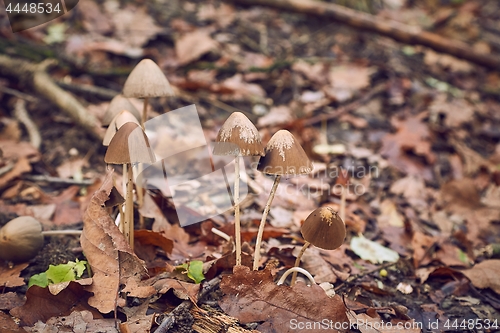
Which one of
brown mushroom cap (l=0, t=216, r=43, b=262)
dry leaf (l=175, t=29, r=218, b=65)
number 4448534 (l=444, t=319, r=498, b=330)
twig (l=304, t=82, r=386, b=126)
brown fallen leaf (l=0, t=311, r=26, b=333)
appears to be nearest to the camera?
brown fallen leaf (l=0, t=311, r=26, b=333)

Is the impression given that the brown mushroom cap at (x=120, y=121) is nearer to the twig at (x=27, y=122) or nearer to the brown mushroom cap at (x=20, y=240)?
the brown mushroom cap at (x=20, y=240)

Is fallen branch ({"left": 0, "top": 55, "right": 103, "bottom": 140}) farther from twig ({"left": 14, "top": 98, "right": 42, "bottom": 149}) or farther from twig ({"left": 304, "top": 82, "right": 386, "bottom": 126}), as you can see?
twig ({"left": 304, "top": 82, "right": 386, "bottom": 126})

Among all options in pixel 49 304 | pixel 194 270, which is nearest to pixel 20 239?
pixel 49 304

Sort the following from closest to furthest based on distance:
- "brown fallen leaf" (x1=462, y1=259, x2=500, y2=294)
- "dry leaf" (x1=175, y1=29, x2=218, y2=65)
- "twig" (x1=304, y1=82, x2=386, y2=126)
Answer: "brown fallen leaf" (x1=462, y1=259, x2=500, y2=294)
"twig" (x1=304, y1=82, x2=386, y2=126)
"dry leaf" (x1=175, y1=29, x2=218, y2=65)

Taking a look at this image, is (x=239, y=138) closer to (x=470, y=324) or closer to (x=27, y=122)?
(x=470, y=324)

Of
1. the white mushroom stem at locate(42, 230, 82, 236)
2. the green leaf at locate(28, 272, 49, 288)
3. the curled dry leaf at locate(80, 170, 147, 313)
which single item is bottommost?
the green leaf at locate(28, 272, 49, 288)

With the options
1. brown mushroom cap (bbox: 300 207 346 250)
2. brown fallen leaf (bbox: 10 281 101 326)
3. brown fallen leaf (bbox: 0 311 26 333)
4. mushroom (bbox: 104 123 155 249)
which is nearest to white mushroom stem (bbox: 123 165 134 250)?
mushroom (bbox: 104 123 155 249)

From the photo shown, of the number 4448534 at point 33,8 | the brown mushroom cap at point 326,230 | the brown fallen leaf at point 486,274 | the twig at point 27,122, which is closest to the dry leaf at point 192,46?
the number 4448534 at point 33,8
